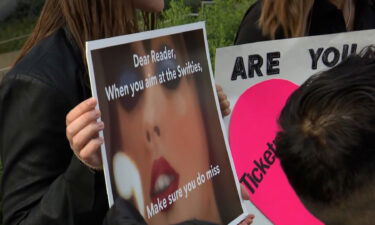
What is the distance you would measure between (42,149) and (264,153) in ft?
2.37

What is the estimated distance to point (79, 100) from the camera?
144 centimetres

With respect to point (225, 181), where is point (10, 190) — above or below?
above

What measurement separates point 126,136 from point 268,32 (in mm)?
899

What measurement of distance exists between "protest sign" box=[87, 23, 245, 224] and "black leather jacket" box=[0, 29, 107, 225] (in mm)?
113

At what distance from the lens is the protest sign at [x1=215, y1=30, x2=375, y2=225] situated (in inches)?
72.0

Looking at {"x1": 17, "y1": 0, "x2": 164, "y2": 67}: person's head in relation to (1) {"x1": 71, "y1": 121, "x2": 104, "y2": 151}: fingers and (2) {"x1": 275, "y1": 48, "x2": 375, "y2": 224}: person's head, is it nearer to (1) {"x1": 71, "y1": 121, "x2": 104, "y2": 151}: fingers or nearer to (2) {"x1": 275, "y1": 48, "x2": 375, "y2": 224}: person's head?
(1) {"x1": 71, "y1": 121, "x2": 104, "y2": 151}: fingers

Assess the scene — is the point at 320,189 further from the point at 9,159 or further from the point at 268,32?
the point at 268,32

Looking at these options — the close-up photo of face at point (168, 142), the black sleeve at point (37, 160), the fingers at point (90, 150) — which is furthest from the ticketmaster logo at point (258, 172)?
the fingers at point (90, 150)

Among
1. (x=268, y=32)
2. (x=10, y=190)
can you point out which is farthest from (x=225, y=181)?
(x=268, y=32)

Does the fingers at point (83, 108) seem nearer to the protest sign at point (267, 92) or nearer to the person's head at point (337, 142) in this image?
the person's head at point (337, 142)

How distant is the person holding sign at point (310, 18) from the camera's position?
6.62ft

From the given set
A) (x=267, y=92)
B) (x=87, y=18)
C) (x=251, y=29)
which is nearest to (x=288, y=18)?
(x=251, y=29)

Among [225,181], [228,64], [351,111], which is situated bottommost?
[225,181]

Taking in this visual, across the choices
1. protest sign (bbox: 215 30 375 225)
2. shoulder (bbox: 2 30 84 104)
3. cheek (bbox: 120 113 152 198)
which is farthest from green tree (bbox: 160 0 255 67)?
cheek (bbox: 120 113 152 198)
